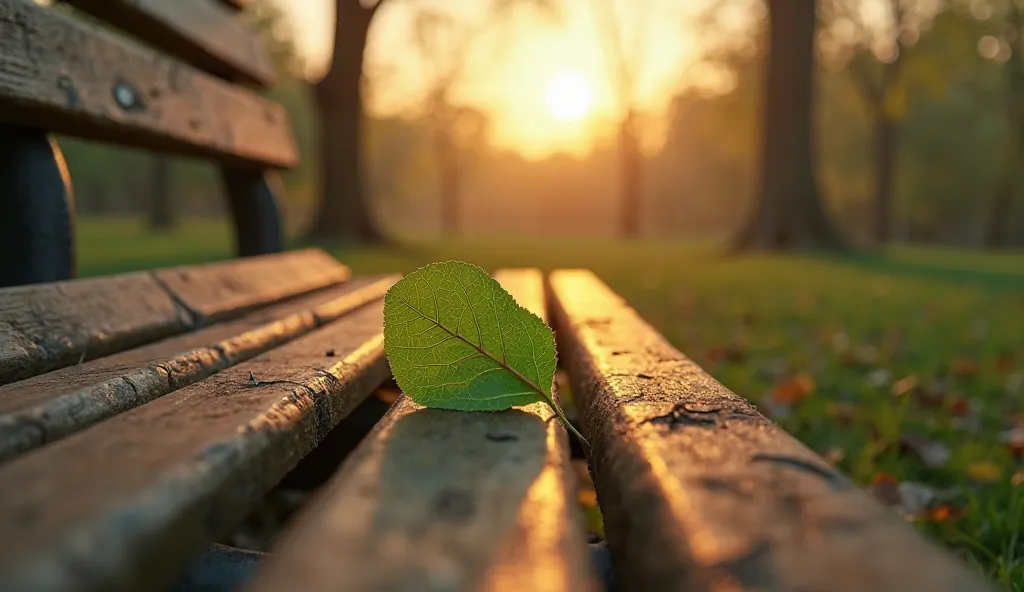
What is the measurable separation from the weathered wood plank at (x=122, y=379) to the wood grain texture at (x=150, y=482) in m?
0.07

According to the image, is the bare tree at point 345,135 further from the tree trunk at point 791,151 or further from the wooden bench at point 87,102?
the wooden bench at point 87,102

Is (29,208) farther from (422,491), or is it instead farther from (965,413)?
(965,413)

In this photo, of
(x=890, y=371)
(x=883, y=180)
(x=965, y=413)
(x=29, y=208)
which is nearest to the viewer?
(x=29, y=208)

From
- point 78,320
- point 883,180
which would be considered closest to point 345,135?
point 78,320

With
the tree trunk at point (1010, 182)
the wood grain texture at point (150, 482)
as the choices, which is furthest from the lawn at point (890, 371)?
the tree trunk at point (1010, 182)

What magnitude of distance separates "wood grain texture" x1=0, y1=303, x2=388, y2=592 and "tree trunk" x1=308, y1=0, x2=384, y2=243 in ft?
38.3

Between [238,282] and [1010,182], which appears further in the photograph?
[1010,182]

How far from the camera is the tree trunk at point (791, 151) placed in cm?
1209

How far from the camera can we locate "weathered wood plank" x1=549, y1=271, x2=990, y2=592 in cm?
47

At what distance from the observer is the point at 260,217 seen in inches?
109

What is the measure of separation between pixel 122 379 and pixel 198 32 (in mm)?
1507

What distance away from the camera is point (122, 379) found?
904mm

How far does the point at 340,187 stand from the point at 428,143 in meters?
30.1

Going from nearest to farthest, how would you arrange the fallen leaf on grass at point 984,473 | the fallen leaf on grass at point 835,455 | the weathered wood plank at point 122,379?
the weathered wood plank at point 122,379
the fallen leaf on grass at point 984,473
the fallen leaf on grass at point 835,455
